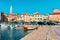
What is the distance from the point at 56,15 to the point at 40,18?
70.5 ft

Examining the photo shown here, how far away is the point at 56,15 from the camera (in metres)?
193

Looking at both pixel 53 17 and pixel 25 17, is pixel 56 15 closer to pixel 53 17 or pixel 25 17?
pixel 53 17

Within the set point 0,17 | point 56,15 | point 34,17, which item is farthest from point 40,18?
point 0,17

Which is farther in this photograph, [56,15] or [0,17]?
[56,15]

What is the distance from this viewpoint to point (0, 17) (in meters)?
160

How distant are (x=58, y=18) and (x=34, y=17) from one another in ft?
72.0

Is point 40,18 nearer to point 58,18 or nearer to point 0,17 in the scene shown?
point 58,18

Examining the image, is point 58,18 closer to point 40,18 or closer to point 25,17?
point 40,18

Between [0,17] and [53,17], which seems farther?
[53,17]

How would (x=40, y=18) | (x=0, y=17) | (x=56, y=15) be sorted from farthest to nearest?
(x=56, y=15) → (x=40, y=18) → (x=0, y=17)

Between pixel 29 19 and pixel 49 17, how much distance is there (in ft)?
62.3

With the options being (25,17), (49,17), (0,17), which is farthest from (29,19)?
(0,17)

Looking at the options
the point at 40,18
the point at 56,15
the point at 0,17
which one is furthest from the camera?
the point at 56,15

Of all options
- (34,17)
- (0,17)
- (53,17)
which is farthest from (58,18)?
(0,17)
